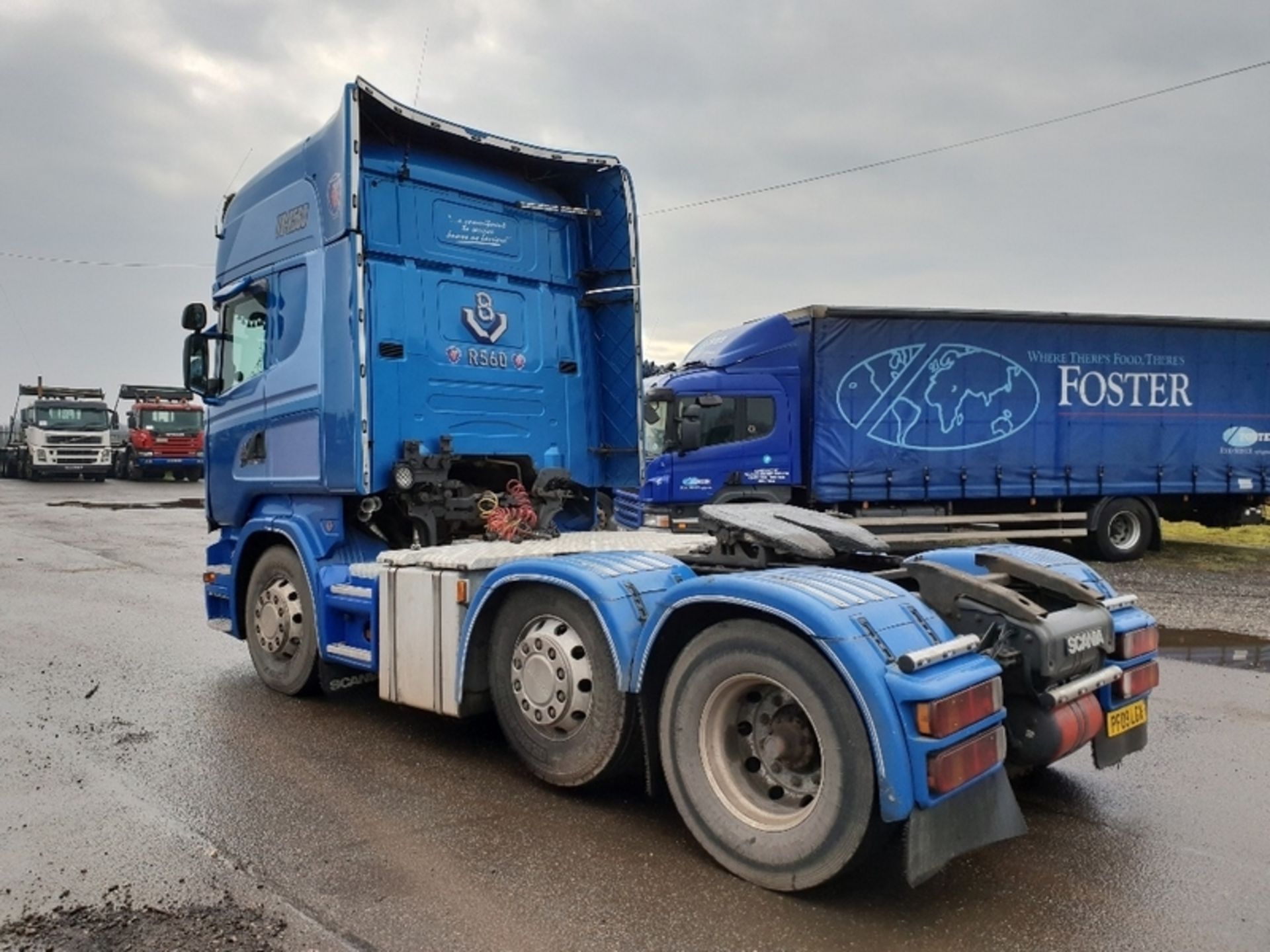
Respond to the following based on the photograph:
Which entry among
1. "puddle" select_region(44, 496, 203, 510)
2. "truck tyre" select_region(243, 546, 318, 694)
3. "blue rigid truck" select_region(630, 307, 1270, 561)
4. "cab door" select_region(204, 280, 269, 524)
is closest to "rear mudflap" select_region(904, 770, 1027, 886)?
"truck tyre" select_region(243, 546, 318, 694)

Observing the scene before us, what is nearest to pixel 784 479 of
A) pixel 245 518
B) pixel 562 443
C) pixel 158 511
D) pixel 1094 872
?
pixel 562 443

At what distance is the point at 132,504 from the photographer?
2400cm

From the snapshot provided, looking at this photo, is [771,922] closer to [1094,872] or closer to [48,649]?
[1094,872]

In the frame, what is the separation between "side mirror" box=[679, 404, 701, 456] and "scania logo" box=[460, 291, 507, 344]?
20.7ft

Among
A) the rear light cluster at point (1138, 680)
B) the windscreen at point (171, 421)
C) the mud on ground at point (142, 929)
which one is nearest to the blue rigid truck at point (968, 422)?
the rear light cluster at point (1138, 680)

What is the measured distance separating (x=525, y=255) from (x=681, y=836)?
4.13 metres

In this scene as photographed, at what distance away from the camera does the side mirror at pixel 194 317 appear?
22.0 ft

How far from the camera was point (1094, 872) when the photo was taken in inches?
144

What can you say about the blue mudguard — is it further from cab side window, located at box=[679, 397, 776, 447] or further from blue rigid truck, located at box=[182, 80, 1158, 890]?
cab side window, located at box=[679, 397, 776, 447]

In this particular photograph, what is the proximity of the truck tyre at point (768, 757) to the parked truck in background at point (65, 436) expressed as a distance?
35761mm

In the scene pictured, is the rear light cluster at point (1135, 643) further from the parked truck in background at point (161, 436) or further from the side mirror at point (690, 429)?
the parked truck in background at point (161, 436)

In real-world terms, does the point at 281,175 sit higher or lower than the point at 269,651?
higher

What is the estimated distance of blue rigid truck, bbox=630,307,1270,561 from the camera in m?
13.0

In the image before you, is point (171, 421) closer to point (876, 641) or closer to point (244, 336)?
point (244, 336)
